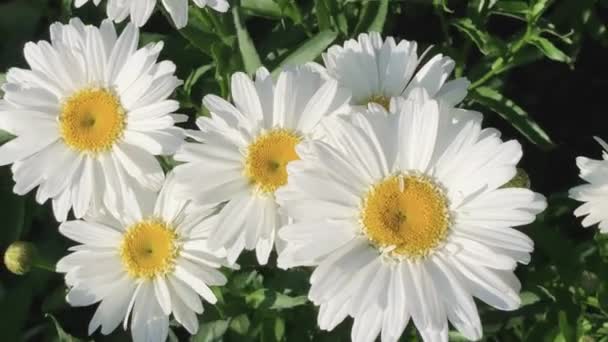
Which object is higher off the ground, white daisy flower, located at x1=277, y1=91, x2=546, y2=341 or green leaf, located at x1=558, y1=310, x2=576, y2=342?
white daisy flower, located at x1=277, y1=91, x2=546, y2=341

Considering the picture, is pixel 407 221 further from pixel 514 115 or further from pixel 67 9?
pixel 67 9

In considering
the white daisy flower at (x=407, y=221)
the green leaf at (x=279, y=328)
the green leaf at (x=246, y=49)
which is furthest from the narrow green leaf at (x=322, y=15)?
the green leaf at (x=279, y=328)

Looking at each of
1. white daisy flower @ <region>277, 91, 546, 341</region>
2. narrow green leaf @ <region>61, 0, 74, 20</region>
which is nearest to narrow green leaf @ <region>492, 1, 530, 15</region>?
white daisy flower @ <region>277, 91, 546, 341</region>

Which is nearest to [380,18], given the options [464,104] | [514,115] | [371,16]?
[371,16]

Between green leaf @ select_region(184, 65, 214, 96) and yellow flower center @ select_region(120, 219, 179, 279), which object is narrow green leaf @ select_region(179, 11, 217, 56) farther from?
yellow flower center @ select_region(120, 219, 179, 279)

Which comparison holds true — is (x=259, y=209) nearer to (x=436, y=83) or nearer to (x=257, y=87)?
(x=257, y=87)

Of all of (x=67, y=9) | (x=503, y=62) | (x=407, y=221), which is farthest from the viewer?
(x=67, y=9)
